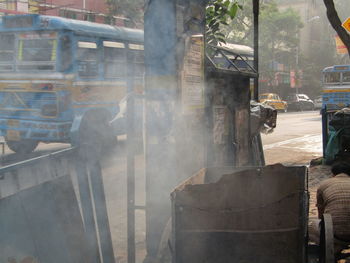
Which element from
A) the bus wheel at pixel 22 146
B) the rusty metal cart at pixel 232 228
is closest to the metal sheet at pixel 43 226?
the rusty metal cart at pixel 232 228

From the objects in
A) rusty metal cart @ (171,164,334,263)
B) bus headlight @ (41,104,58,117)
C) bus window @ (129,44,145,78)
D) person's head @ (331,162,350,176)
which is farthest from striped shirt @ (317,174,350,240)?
bus headlight @ (41,104,58,117)

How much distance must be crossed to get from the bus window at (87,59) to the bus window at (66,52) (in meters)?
0.26

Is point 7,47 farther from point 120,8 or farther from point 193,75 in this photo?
point 120,8

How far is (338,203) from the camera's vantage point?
2.97 metres

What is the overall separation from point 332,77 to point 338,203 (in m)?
15.6

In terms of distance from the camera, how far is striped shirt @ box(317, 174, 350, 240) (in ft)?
9.47

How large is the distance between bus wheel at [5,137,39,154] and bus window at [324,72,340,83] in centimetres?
1239

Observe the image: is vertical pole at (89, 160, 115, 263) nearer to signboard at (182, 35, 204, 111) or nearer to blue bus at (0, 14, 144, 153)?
signboard at (182, 35, 204, 111)

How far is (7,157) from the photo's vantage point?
8.80m

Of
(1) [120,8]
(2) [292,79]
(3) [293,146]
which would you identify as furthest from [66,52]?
(2) [292,79]

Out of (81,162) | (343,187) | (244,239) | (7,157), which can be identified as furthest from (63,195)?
(7,157)

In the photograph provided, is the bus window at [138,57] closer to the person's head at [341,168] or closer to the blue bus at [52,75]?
the blue bus at [52,75]

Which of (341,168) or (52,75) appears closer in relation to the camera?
(341,168)

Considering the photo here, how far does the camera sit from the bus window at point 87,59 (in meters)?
8.40
